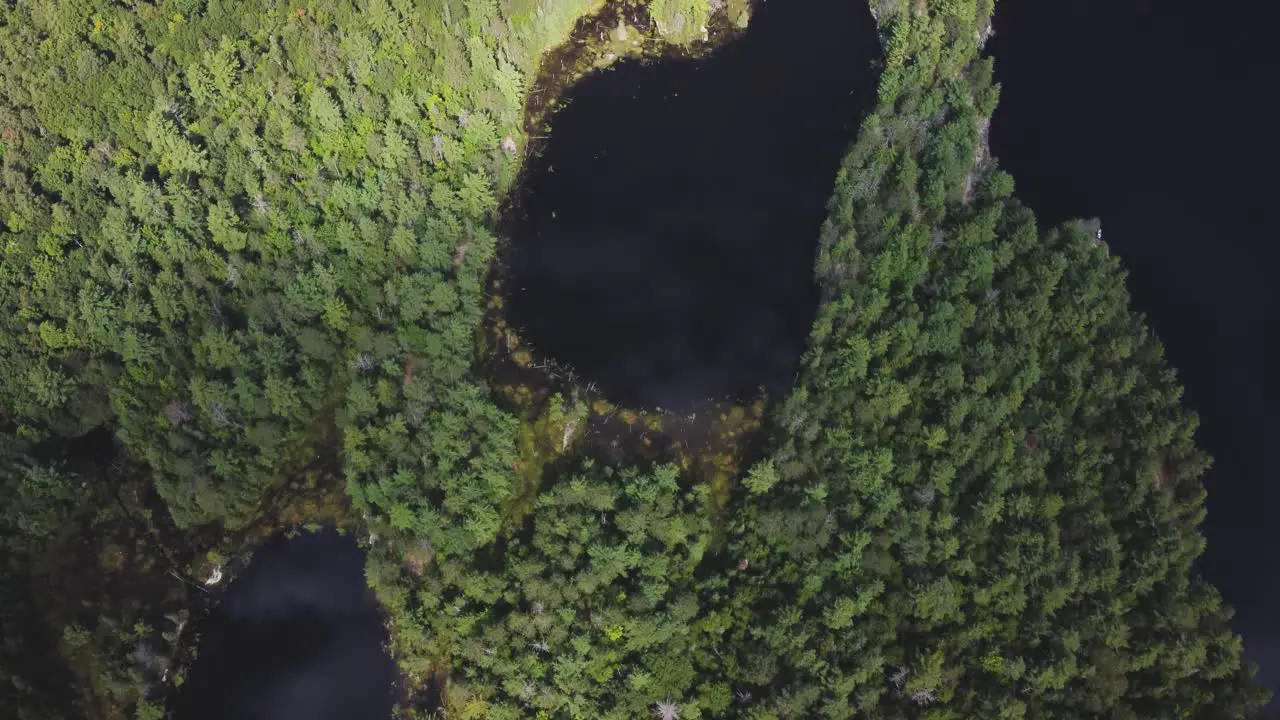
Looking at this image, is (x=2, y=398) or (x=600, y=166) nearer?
(x=2, y=398)

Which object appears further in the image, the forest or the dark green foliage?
the forest

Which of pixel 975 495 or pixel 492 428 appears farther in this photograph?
pixel 492 428

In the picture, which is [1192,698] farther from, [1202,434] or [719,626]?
[719,626]

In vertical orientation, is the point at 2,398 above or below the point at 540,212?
below

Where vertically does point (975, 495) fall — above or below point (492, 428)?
above

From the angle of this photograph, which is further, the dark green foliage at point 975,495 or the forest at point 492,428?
the forest at point 492,428

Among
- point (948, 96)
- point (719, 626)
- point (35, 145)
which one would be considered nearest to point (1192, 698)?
point (719, 626)

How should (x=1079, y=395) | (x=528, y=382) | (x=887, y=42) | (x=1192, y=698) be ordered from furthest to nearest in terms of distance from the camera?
1. (x=887, y=42)
2. (x=528, y=382)
3. (x=1079, y=395)
4. (x=1192, y=698)

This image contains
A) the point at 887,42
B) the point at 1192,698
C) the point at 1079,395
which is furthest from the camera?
the point at 887,42
